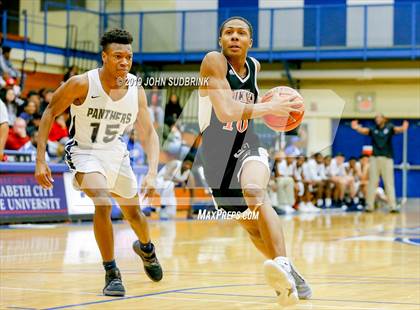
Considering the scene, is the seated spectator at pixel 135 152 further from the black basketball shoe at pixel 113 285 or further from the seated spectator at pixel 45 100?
the black basketball shoe at pixel 113 285

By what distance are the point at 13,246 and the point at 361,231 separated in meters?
6.59

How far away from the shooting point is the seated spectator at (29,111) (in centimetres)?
1744

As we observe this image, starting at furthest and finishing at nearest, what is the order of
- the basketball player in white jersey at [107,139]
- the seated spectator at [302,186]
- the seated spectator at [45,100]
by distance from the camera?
the seated spectator at [302,186], the seated spectator at [45,100], the basketball player in white jersey at [107,139]

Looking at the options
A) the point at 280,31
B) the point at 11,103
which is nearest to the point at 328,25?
the point at 280,31

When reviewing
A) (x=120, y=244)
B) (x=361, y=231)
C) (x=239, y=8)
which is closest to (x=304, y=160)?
(x=239, y=8)

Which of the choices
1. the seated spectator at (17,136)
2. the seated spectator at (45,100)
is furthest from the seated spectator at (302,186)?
the seated spectator at (17,136)

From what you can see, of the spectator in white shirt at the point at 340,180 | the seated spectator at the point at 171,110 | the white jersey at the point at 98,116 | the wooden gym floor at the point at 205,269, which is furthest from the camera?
the spectator in white shirt at the point at 340,180

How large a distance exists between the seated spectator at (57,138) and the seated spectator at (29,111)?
465mm

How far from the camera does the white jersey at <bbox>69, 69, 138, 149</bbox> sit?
7.48 meters

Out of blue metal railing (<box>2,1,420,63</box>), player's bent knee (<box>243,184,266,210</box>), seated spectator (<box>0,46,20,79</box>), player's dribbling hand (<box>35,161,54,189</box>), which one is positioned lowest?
player's bent knee (<box>243,184,266,210</box>)

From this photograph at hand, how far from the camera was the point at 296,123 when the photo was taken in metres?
6.42

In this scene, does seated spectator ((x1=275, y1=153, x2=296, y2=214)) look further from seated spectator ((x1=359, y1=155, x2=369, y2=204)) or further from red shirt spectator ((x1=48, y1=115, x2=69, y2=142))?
red shirt spectator ((x1=48, y1=115, x2=69, y2=142))

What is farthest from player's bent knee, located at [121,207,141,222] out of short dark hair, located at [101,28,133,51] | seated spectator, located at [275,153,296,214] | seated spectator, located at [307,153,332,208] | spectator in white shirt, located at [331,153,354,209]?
spectator in white shirt, located at [331,153,354,209]

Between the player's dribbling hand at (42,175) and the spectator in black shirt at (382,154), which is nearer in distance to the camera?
the player's dribbling hand at (42,175)
